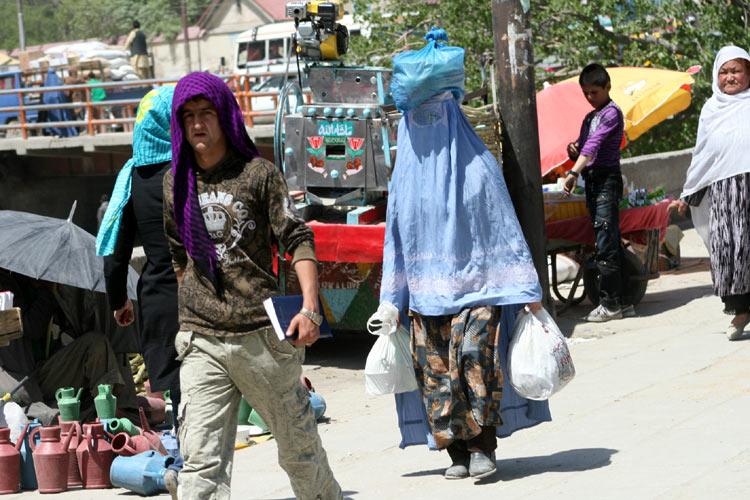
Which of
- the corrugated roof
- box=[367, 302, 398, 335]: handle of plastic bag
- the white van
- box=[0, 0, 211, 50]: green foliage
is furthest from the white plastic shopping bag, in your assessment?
box=[0, 0, 211, 50]: green foliage

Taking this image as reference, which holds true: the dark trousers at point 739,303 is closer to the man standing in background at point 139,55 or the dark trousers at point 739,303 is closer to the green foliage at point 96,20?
the man standing in background at point 139,55

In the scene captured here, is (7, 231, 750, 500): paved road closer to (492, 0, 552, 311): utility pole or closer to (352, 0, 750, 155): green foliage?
(492, 0, 552, 311): utility pole

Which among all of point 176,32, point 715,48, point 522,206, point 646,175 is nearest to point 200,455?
point 522,206

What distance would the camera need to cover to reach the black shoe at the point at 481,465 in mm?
5430

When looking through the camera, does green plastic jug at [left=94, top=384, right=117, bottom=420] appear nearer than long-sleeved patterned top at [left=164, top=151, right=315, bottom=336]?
No

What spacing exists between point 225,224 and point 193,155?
0.28m

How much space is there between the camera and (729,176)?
811 centimetres

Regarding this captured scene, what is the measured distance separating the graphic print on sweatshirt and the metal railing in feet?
69.4

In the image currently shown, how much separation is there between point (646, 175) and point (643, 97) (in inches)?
114

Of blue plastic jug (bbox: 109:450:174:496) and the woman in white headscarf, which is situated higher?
the woman in white headscarf

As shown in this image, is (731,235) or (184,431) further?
A: (731,235)

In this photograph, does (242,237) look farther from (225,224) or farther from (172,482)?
(172,482)

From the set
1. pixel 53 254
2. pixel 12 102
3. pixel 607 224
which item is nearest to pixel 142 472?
pixel 53 254

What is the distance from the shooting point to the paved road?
5281 mm
